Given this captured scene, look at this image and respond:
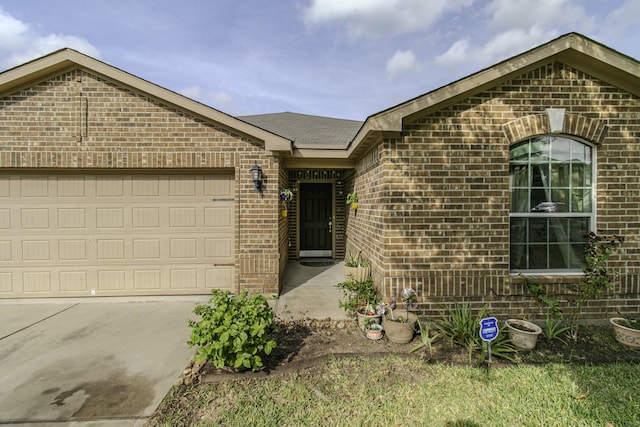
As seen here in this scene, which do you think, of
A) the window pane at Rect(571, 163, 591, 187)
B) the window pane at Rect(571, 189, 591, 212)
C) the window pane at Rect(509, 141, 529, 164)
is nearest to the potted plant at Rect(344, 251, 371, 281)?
the window pane at Rect(509, 141, 529, 164)

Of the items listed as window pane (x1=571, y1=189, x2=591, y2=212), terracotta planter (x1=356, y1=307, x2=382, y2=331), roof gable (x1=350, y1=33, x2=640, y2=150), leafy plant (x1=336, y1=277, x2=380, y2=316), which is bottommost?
terracotta planter (x1=356, y1=307, x2=382, y2=331)

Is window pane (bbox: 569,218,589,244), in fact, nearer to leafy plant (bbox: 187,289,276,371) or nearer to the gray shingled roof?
the gray shingled roof

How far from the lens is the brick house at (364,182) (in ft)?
13.1

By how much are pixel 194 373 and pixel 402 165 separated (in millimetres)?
3578

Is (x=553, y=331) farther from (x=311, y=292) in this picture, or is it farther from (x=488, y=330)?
(x=311, y=292)

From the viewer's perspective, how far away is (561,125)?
3.91 metres

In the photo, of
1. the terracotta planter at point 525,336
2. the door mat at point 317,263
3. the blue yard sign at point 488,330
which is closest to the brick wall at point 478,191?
the terracotta planter at point 525,336

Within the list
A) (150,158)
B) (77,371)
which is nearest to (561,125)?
(150,158)

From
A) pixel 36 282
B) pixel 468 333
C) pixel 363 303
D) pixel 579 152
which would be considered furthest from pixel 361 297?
pixel 36 282

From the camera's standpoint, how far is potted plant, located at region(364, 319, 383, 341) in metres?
3.63

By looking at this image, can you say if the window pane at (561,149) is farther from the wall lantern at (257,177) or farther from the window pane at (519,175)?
the wall lantern at (257,177)

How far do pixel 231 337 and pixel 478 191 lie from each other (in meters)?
3.69

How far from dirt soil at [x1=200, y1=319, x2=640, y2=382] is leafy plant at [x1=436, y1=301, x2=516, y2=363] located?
89 mm

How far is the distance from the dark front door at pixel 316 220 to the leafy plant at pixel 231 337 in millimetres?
5815
